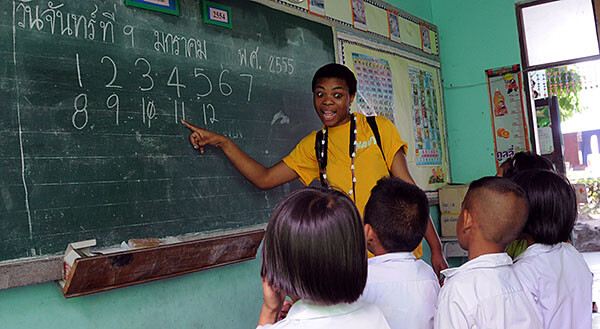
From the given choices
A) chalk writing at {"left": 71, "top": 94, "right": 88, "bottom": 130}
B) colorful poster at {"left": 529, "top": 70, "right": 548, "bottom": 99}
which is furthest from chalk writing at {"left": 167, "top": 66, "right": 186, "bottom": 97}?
colorful poster at {"left": 529, "top": 70, "right": 548, "bottom": 99}

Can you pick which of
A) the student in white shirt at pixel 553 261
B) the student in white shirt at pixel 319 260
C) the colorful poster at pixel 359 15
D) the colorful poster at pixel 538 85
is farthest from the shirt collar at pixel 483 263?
the colorful poster at pixel 538 85

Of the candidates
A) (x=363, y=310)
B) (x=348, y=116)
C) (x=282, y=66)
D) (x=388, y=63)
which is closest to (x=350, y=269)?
(x=363, y=310)

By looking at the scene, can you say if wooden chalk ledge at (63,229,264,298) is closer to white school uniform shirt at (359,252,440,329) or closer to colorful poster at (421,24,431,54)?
white school uniform shirt at (359,252,440,329)

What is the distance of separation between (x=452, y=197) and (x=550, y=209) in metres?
2.47

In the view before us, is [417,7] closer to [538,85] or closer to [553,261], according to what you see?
[538,85]

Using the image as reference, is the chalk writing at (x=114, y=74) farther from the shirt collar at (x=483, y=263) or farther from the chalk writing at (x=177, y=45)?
the shirt collar at (x=483, y=263)

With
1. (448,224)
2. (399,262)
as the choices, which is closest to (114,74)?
(399,262)

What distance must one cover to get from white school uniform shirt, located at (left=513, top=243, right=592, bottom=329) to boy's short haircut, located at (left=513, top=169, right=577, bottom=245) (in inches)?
1.6

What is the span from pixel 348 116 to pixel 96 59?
1159 millimetres

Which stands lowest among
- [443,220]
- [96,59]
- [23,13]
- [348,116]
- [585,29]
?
[443,220]

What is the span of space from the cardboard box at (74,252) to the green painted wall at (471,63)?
141 inches

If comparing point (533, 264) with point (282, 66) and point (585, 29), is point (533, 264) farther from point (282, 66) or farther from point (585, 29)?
point (585, 29)

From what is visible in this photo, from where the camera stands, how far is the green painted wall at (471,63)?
14.3 ft

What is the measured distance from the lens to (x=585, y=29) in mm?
4219
